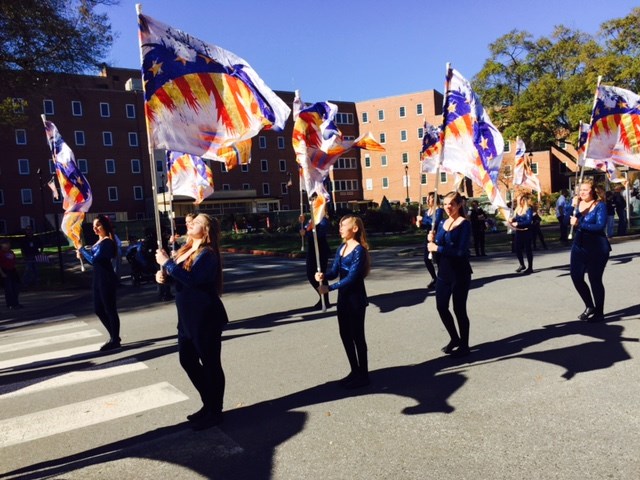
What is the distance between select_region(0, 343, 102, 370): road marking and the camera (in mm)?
7306

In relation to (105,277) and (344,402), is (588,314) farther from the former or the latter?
(105,277)

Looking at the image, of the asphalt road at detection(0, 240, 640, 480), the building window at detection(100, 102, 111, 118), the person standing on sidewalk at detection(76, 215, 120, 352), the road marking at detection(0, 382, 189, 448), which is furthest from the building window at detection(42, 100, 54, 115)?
the road marking at detection(0, 382, 189, 448)

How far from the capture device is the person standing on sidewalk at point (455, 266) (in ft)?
20.1

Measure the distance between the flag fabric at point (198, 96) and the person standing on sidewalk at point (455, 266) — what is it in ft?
7.55

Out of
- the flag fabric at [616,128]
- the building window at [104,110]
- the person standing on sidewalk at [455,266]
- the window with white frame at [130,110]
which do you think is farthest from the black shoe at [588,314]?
the window with white frame at [130,110]

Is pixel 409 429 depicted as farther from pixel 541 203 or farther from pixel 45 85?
pixel 541 203

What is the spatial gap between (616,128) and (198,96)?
24.9 ft

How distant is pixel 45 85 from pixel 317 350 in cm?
1728

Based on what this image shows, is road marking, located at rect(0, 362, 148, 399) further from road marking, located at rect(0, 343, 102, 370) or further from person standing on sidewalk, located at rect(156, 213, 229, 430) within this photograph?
person standing on sidewalk, located at rect(156, 213, 229, 430)

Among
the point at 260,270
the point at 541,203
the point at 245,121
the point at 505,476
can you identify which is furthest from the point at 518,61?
the point at 505,476

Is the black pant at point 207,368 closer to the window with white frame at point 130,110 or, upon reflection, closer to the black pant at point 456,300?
the black pant at point 456,300

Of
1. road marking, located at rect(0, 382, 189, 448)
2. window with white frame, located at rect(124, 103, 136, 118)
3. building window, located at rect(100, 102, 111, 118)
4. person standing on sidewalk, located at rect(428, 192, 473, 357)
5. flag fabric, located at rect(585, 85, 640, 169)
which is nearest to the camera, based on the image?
road marking, located at rect(0, 382, 189, 448)

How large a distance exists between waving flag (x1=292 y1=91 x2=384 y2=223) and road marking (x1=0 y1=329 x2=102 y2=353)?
4398 mm

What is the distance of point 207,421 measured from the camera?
15.0 ft
